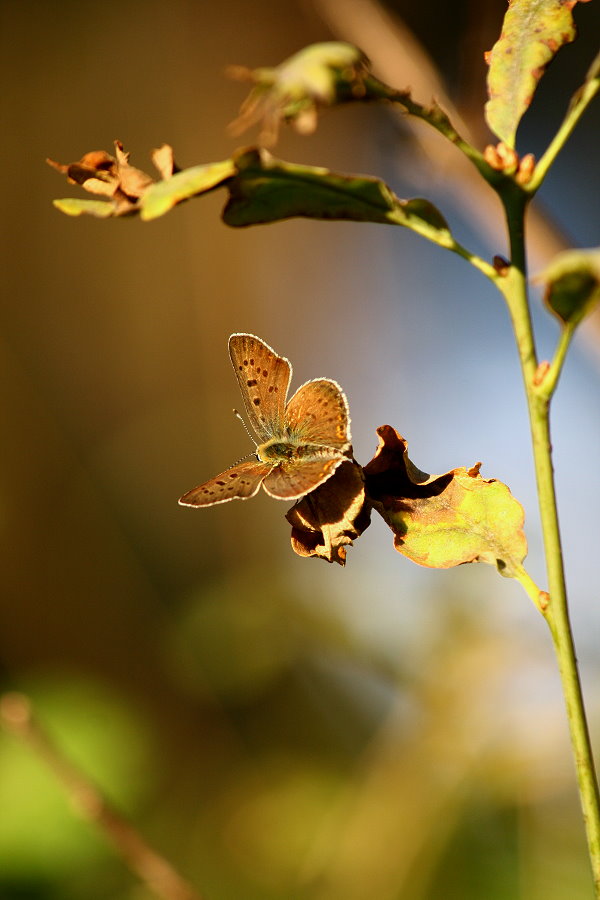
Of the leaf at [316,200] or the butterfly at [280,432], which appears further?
the butterfly at [280,432]

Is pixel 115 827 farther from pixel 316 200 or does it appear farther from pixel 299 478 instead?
pixel 316 200

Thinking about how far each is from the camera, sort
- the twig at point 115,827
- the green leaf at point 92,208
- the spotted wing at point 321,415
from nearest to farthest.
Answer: the green leaf at point 92,208
the spotted wing at point 321,415
the twig at point 115,827

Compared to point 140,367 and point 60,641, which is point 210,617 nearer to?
point 60,641

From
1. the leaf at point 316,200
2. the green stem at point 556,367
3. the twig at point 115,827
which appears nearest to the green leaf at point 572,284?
the green stem at point 556,367

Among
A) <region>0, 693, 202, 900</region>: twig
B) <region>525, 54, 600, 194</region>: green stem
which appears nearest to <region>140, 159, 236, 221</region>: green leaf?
<region>525, 54, 600, 194</region>: green stem

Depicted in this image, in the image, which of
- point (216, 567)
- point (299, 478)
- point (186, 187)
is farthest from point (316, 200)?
point (216, 567)

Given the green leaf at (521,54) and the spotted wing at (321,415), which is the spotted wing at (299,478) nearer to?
the spotted wing at (321,415)

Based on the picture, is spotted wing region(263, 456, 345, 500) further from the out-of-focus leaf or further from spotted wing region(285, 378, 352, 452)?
the out-of-focus leaf

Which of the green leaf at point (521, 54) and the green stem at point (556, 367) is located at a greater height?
the green leaf at point (521, 54)
